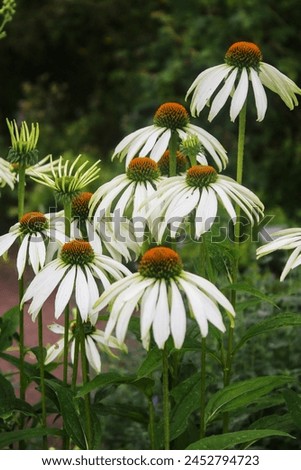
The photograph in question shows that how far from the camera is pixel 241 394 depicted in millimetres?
1323

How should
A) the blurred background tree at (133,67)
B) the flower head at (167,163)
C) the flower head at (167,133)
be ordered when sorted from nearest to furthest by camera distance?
the flower head at (167,133) < the flower head at (167,163) < the blurred background tree at (133,67)

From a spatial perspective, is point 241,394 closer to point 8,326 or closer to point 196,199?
point 196,199

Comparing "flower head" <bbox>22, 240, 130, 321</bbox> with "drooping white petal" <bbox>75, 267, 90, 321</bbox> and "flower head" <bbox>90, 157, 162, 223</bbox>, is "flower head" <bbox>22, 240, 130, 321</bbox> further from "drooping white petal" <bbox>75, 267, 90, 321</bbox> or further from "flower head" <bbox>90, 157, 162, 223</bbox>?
"flower head" <bbox>90, 157, 162, 223</bbox>

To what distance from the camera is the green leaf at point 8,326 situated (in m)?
1.63

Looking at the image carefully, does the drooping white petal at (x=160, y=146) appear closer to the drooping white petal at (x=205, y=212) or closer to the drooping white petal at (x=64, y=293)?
the drooping white petal at (x=205, y=212)

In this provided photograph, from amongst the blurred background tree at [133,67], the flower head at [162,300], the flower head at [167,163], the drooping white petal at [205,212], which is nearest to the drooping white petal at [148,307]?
the flower head at [162,300]

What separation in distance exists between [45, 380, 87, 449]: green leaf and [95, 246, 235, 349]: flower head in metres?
0.25

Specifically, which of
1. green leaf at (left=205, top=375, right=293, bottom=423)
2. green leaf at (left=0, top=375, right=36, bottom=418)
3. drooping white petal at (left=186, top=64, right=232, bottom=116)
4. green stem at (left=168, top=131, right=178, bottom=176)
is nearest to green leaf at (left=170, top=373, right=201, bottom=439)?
green leaf at (left=205, top=375, right=293, bottom=423)

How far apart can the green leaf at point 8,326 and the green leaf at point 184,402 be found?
1.29ft

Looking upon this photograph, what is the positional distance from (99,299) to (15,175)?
1.73ft

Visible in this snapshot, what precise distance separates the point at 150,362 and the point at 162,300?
0.20m

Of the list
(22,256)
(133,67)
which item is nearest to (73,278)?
(22,256)

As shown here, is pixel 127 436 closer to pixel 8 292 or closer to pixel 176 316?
pixel 8 292
